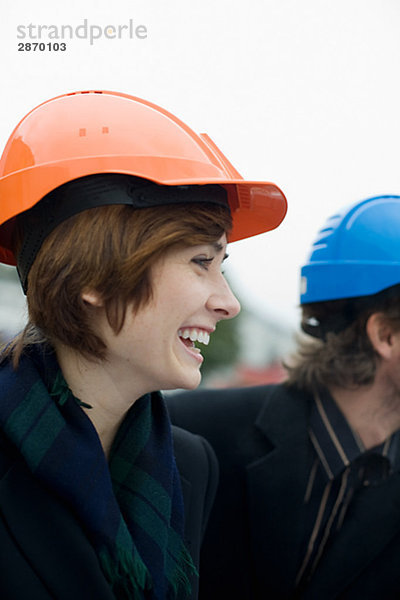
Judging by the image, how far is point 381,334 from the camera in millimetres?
3158

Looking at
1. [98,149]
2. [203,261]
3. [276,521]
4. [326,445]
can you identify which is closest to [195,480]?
[276,521]

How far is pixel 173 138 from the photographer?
2.02 metres

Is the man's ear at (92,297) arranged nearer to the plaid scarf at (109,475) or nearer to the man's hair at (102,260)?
the man's hair at (102,260)

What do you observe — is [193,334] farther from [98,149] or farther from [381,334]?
[381,334]

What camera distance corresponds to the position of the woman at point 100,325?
5.94ft

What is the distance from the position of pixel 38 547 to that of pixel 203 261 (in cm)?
98

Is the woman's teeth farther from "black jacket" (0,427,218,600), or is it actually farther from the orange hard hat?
"black jacket" (0,427,218,600)

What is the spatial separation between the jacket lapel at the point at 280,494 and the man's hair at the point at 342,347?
0.57ft

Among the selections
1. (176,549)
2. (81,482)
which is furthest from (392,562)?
(81,482)

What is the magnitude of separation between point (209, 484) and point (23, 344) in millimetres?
1061

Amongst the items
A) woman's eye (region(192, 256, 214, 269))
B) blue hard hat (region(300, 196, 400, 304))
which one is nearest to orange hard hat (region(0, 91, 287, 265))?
woman's eye (region(192, 256, 214, 269))

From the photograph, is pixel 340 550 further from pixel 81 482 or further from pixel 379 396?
pixel 81 482

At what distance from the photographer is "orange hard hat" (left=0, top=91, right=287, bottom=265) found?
1.90 meters

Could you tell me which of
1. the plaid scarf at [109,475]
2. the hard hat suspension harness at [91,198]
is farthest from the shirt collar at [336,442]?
the hard hat suspension harness at [91,198]
